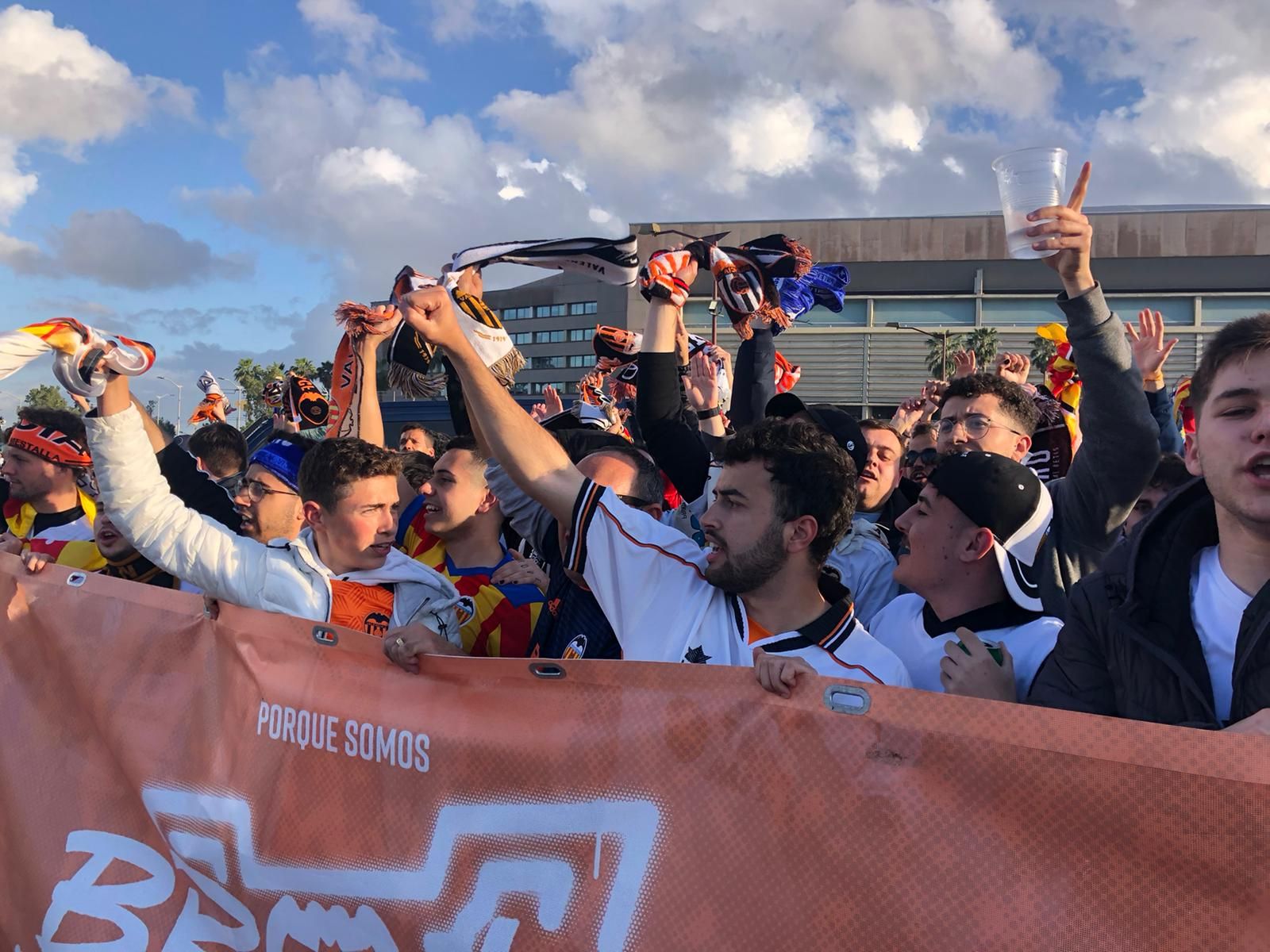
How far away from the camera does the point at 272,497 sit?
3.97m

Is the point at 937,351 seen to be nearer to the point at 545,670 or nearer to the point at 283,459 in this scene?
the point at 283,459

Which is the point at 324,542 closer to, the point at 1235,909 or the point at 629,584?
the point at 629,584

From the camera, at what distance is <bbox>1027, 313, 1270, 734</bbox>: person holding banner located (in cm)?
183

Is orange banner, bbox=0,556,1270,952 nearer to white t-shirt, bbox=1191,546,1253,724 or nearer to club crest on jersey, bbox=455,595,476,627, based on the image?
white t-shirt, bbox=1191,546,1253,724

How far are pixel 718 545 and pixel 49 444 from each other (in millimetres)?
4215

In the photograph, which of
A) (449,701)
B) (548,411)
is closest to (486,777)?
(449,701)

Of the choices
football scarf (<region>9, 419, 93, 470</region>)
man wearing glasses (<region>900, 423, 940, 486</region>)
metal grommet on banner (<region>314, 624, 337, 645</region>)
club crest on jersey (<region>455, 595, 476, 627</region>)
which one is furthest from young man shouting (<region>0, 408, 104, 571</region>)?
man wearing glasses (<region>900, 423, 940, 486</region>)

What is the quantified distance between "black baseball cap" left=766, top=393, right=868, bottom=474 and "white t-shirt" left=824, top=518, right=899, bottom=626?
11.2 inches

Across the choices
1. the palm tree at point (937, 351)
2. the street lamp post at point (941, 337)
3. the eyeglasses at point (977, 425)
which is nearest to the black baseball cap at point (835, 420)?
the eyeglasses at point (977, 425)

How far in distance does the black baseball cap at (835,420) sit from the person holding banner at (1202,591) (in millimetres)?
1719

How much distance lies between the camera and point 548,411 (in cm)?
870

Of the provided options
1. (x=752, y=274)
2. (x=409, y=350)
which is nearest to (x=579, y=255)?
(x=409, y=350)

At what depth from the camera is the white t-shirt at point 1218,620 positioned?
1.86m

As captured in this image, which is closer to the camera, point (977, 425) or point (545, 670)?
point (545, 670)
